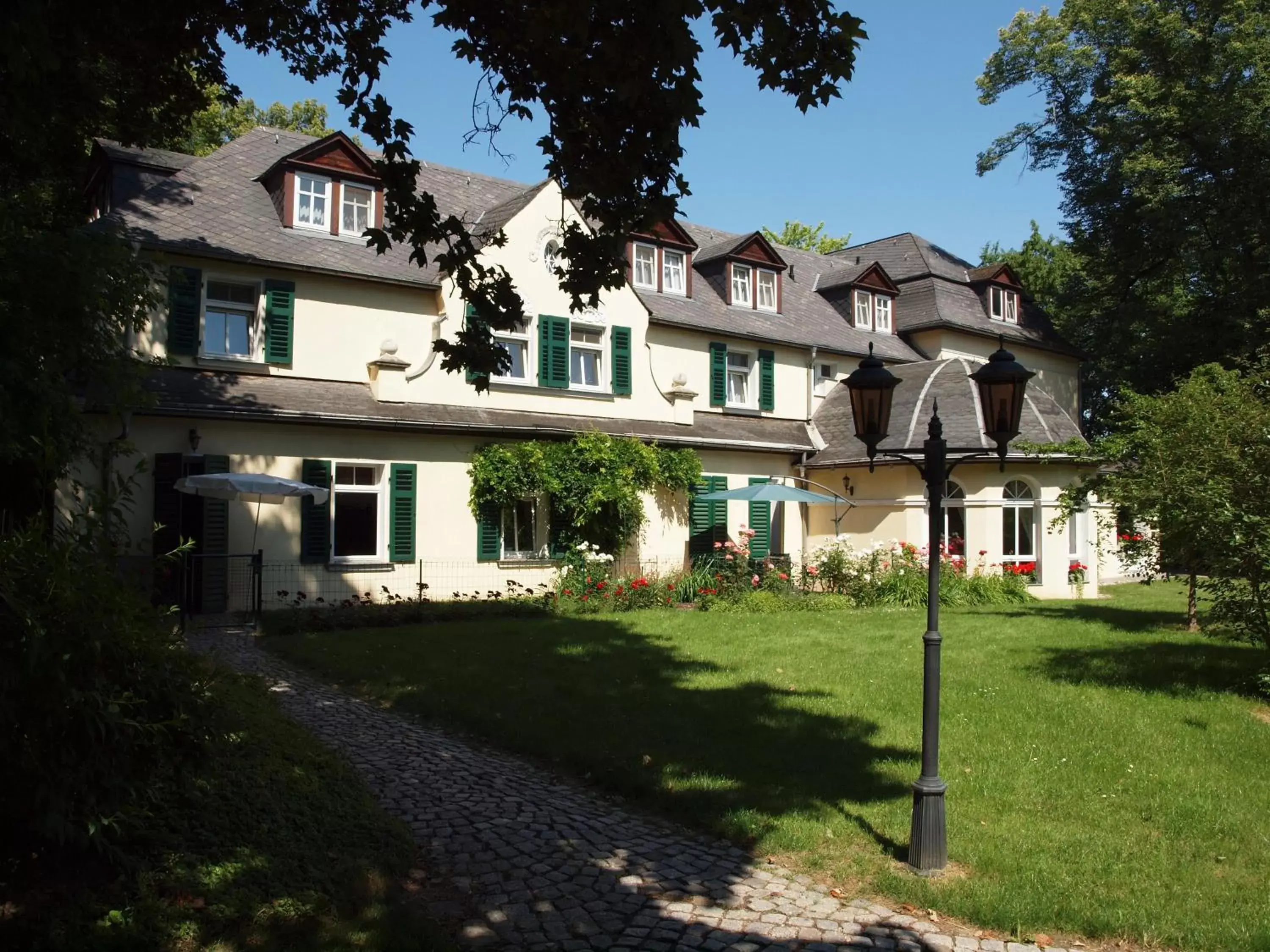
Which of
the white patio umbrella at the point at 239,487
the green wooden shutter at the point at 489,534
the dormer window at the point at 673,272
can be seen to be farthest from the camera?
the dormer window at the point at 673,272

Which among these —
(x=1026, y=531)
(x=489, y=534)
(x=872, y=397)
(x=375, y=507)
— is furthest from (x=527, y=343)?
(x=872, y=397)

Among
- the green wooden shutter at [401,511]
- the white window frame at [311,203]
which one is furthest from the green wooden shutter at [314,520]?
the white window frame at [311,203]

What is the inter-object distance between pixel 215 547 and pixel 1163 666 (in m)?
13.2

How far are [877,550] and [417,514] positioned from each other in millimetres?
9069

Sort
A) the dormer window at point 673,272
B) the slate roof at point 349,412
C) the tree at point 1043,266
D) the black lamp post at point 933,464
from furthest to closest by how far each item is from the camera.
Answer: the tree at point 1043,266
the dormer window at point 673,272
the slate roof at point 349,412
the black lamp post at point 933,464

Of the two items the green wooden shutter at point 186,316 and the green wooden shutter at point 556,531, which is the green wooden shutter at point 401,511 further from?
the green wooden shutter at point 186,316

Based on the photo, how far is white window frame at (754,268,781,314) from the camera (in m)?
26.2

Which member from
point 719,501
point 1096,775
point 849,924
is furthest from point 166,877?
point 719,501

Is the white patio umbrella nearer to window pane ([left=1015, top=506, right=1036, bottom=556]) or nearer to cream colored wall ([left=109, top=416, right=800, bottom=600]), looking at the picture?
cream colored wall ([left=109, top=416, right=800, bottom=600])

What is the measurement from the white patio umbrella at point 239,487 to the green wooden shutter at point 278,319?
9.35ft

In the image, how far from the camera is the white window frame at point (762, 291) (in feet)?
85.9

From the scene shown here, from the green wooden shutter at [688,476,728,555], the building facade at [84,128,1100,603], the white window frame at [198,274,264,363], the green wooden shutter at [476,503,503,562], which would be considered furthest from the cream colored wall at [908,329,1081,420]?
the white window frame at [198,274,264,363]

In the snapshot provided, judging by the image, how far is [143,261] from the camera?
29.8ft

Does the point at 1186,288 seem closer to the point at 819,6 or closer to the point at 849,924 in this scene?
the point at 819,6
